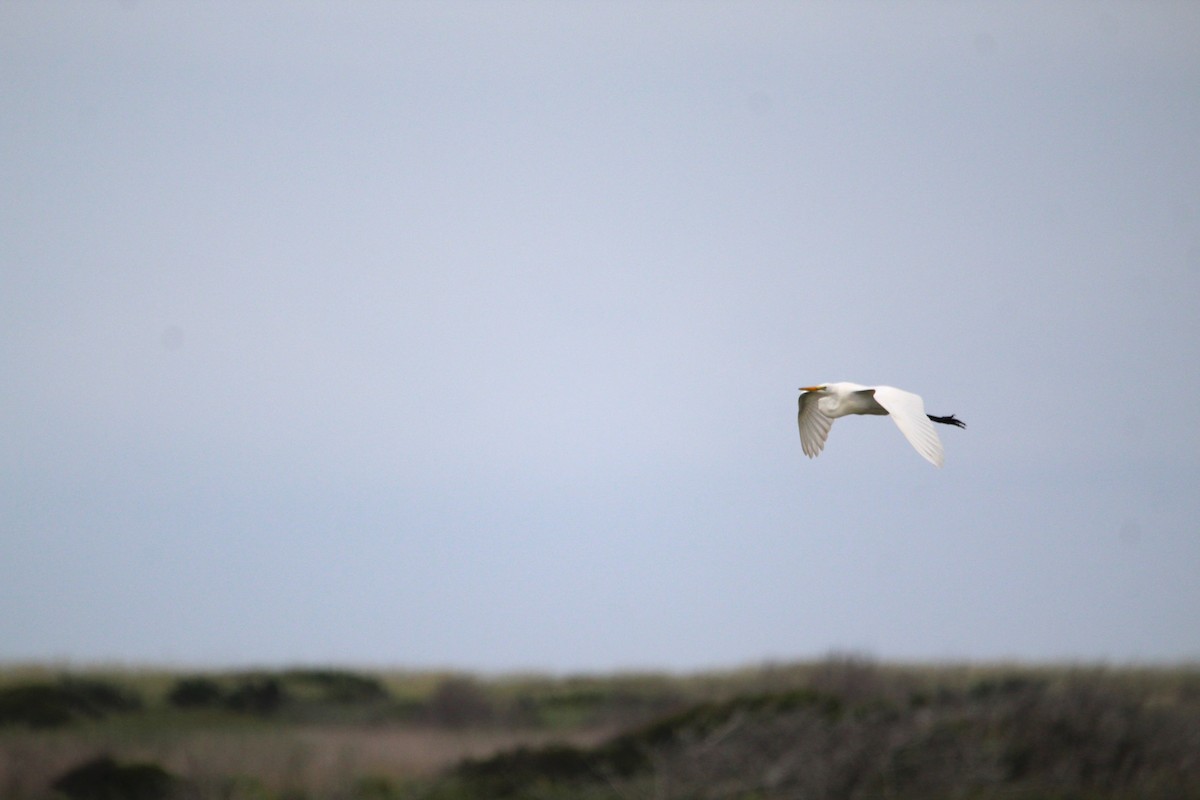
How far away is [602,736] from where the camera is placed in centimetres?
1641

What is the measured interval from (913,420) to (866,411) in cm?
252

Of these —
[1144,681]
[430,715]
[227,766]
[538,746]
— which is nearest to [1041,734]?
[1144,681]

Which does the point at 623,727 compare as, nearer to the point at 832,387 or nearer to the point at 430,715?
the point at 430,715

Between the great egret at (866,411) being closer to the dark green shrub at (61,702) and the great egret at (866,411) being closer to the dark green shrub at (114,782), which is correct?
the dark green shrub at (114,782)

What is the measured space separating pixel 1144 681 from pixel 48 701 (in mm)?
16034

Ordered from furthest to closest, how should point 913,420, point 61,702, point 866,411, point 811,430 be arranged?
point 61,702 → point 811,430 → point 866,411 → point 913,420

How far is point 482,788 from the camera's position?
1492 centimetres

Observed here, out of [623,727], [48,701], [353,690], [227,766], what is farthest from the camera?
[353,690]

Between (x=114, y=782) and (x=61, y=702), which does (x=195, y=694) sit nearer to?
(x=61, y=702)

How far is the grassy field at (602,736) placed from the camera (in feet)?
46.2

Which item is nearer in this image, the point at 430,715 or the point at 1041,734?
the point at 1041,734

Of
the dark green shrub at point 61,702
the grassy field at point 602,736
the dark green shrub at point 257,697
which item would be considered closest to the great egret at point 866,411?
the grassy field at point 602,736

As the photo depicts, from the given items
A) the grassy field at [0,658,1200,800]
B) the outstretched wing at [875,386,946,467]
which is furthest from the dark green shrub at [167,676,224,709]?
the outstretched wing at [875,386,946,467]

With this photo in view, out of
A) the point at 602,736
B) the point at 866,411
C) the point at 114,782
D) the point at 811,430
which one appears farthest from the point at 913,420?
the point at 114,782
